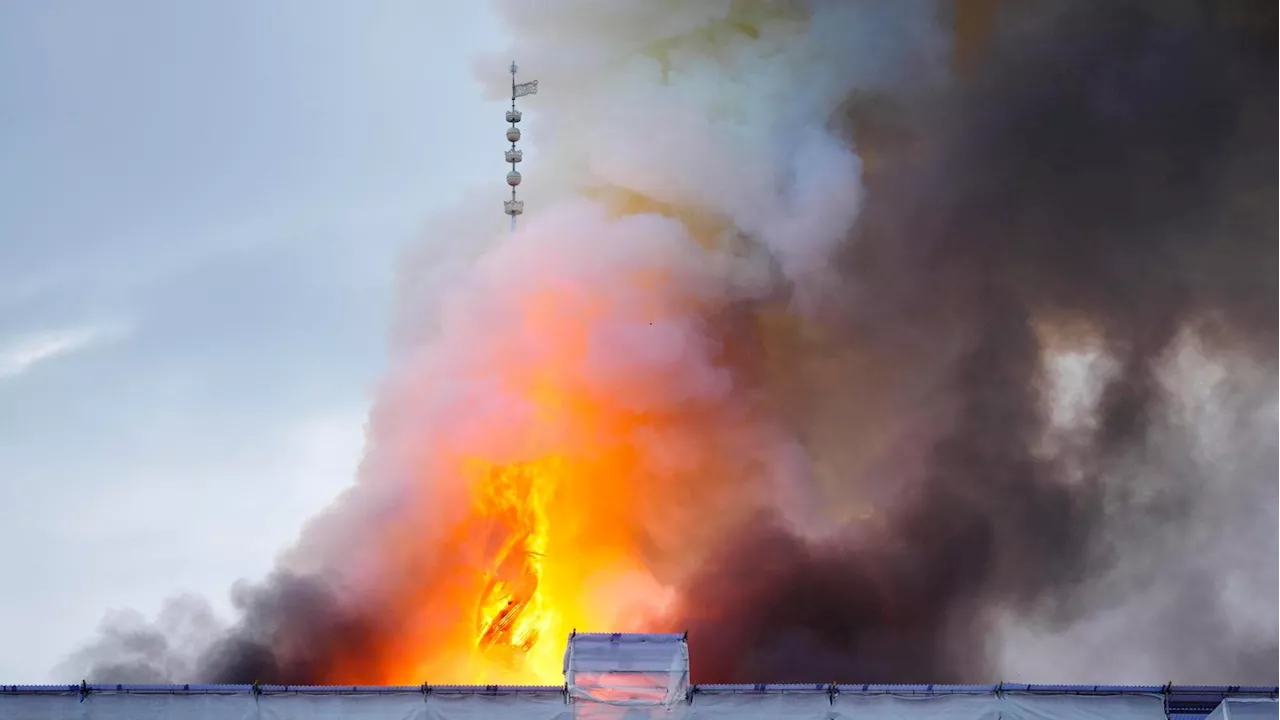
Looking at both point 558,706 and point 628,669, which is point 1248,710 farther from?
point 558,706

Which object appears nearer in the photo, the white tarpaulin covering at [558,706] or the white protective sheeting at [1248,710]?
the white protective sheeting at [1248,710]

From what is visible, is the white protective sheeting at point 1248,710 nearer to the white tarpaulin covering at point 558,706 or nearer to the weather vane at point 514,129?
the white tarpaulin covering at point 558,706

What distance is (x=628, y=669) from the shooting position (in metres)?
48.8

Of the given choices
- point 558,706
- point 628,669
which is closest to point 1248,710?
point 628,669

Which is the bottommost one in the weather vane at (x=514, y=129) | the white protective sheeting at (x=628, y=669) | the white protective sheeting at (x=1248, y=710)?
the white protective sheeting at (x=1248, y=710)

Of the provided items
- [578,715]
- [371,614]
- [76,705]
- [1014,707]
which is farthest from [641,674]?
[371,614]

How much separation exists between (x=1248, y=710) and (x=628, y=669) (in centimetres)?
1558

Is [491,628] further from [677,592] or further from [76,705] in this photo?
[76,705]

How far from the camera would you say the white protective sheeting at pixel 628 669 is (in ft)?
159

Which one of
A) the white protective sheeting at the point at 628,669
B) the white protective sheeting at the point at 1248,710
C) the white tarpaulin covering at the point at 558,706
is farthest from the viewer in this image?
the white protective sheeting at the point at 628,669

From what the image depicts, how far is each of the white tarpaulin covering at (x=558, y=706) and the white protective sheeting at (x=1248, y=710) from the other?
1731 mm

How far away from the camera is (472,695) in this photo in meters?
48.5

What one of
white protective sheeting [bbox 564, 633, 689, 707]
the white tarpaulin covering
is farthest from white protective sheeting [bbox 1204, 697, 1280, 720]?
white protective sheeting [bbox 564, 633, 689, 707]

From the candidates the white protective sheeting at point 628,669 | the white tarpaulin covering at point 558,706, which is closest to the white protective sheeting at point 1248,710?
Answer: the white tarpaulin covering at point 558,706
